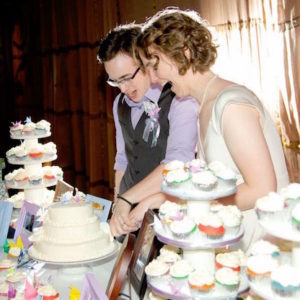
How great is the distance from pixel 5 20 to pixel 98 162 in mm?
2798

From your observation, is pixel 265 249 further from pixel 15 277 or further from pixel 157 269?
pixel 15 277

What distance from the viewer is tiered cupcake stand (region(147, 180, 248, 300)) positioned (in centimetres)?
118

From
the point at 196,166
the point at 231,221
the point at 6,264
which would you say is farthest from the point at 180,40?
the point at 6,264

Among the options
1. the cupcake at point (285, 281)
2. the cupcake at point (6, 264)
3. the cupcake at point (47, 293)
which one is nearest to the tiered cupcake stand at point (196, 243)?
the cupcake at point (285, 281)

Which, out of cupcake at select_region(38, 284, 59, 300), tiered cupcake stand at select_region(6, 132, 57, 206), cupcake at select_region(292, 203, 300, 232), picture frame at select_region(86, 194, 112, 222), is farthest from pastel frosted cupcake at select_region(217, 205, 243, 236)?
tiered cupcake stand at select_region(6, 132, 57, 206)

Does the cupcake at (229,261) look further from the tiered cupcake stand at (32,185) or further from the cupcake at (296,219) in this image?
the tiered cupcake stand at (32,185)

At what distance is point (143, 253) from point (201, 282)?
1.08ft

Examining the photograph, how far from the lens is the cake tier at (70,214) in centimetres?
188

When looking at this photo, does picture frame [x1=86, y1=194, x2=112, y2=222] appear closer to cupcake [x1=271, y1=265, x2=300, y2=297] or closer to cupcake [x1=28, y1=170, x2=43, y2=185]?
cupcake [x1=28, y1=170, x2=43, y2=185]

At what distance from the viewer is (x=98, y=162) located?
5336mm

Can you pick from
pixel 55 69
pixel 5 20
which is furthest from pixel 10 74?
pixel 55 69

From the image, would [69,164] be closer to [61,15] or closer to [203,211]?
[61,15]

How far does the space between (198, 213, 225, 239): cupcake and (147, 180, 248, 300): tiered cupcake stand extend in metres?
0.01

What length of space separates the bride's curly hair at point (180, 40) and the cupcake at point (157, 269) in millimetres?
517
